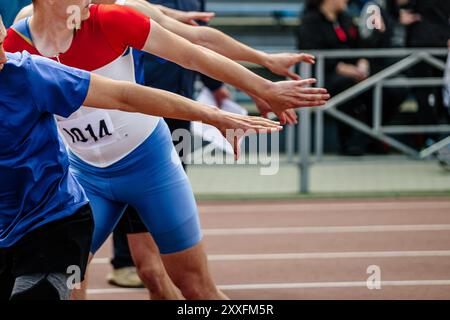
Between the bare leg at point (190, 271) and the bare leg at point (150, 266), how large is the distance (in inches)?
23.7

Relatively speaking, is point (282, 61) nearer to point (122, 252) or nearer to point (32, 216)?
point (32, 216)

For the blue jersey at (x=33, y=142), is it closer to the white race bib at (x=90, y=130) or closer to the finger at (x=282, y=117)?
the white race bib at (x=90, y=130)

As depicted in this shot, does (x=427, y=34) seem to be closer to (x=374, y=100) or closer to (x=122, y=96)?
(x=374, y=100)

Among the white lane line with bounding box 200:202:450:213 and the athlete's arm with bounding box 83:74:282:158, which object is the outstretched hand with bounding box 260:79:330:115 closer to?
the athlete's arm with bounding box 83:74:282:158

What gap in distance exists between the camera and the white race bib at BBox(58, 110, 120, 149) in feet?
15.5

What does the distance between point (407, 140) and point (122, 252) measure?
5717mm

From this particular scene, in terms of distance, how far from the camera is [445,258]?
7.73 m

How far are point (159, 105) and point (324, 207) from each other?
20.8ft

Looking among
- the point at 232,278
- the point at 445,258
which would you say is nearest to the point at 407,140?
the point at 445,258

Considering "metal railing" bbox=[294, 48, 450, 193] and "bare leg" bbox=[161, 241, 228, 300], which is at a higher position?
"metal railing" bbox=[294, 48, 450, 193]

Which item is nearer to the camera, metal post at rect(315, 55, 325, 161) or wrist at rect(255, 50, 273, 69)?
wrist at rect(255, 50, 273, 69)

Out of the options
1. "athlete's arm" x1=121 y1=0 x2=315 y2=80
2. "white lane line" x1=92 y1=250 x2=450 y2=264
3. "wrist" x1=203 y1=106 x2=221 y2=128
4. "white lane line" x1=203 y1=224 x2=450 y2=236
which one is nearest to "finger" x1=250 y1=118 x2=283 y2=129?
"wrist" x1=203 y1=106 x2=221 y2=128

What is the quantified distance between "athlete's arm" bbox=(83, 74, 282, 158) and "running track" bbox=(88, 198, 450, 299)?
303 centimetres
